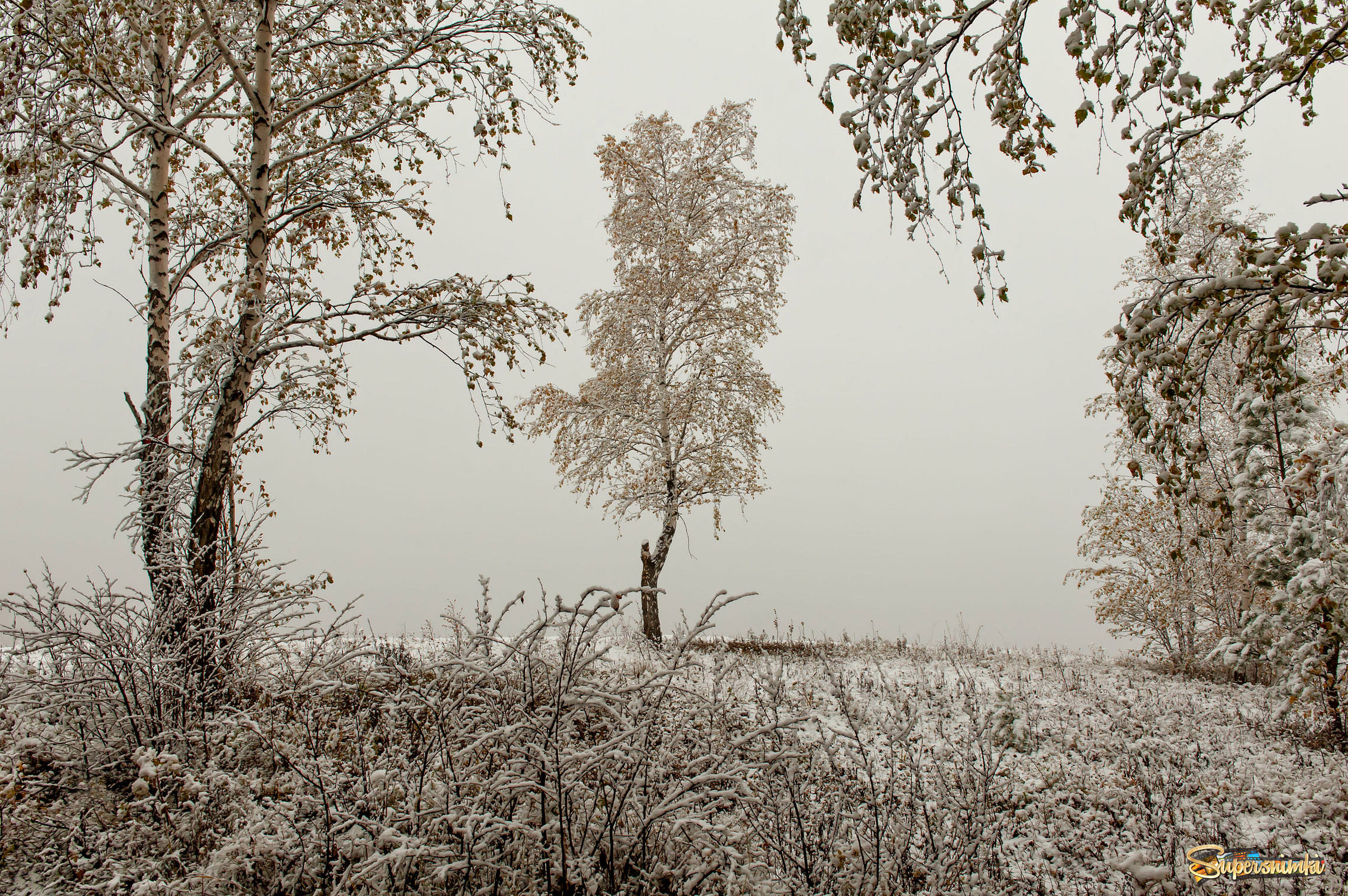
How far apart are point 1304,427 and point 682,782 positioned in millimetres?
8622

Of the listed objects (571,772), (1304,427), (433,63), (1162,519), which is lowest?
(571,772)

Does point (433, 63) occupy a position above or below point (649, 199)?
below

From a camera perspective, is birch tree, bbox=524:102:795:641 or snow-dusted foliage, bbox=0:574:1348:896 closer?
snow-dusted foliage, bbox=0:574:1348:896

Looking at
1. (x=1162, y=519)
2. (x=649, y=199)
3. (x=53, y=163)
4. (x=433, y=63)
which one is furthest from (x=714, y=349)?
(x=53, y=163)

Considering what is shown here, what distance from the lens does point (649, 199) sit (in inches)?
520

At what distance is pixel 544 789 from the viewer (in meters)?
2.79

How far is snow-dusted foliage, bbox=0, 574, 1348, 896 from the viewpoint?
2893 millimetres

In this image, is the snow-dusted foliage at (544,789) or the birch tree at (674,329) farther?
the birch tree at (674,329)

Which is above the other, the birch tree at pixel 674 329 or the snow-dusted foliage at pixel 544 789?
the birch tree at pixel 674 329

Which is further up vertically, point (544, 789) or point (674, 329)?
point (674, 329)

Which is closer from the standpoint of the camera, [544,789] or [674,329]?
[544,789]

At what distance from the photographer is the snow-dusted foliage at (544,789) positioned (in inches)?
114

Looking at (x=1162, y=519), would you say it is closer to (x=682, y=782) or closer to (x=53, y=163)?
(x=682, y=782)

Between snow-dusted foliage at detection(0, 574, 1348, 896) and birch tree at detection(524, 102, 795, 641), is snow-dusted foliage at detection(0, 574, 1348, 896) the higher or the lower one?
the lower one
